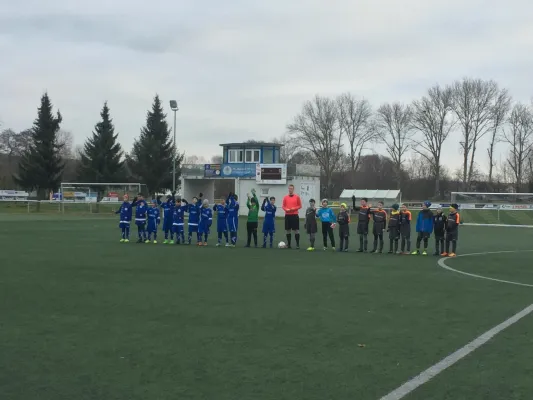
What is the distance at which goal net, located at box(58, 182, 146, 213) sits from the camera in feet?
167

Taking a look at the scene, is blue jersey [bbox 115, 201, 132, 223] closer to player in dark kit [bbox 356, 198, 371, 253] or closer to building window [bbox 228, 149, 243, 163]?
player in dark kit [bbox 356, 198, 371, 253]

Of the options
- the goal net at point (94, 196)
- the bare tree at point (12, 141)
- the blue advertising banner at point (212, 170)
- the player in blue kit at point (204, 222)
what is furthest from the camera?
the bare tree at point (12, 141)

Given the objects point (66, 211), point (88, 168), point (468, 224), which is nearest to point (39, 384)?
point (468, 224)

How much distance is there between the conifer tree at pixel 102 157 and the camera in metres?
63.5

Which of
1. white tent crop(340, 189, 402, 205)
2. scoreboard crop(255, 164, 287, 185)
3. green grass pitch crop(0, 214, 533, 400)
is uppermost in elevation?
scoreboard crop(255, 164, 287, 185)

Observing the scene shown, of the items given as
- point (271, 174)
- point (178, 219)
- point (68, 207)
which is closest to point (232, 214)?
point (178, 219)

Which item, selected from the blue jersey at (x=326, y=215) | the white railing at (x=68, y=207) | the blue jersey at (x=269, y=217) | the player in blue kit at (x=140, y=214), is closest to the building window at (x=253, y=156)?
the white railing at (x=68, y=207)

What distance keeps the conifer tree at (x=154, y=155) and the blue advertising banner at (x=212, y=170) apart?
34.5 feet

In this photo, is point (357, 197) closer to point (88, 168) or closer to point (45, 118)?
point (88, 168)

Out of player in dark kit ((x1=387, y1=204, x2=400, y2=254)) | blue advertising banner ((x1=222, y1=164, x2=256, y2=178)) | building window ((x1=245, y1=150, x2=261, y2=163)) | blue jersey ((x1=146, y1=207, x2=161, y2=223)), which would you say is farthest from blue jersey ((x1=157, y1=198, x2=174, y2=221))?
building window ((x1=245, y1=150, x2=261, y2=163))

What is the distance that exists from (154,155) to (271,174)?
19.1 m

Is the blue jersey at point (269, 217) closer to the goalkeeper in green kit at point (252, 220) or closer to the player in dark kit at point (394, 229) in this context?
the goalkeeper in green kit at point (252, 220)

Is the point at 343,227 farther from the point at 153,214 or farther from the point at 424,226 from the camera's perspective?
the point at 153,214

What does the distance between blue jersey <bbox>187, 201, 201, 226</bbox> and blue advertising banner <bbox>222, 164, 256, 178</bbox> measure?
1305 inches
